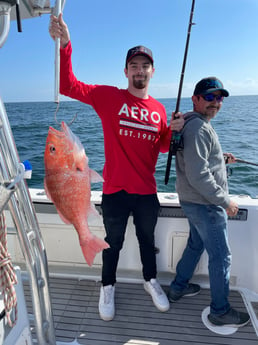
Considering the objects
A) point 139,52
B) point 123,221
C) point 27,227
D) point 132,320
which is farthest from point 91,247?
point 139,52

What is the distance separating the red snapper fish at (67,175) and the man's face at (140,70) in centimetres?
95

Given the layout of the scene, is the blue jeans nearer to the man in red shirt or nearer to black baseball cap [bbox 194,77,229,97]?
the man in red shirt

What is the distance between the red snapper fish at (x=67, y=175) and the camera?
1.52 meters

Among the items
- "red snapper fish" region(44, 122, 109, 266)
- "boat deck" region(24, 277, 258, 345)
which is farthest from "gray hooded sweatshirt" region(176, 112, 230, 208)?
"boat deck" region(24, 277, 258, 345)

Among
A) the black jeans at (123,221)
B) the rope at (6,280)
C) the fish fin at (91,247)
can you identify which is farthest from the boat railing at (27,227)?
the black jeans at (123,221)

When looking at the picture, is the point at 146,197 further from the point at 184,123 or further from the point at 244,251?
the point at 244,251

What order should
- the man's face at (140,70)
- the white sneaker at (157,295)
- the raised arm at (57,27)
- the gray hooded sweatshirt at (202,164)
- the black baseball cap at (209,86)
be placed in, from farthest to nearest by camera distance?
1. the white sneaker at (157,295)
2. the man's face at (140,70)
3. the black baseball cap at (209,86)
4. the gray hooded sweatshirt at (202,164)
5. the raised arm at (57,27)

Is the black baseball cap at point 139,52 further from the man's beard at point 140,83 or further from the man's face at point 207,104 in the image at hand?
the man's face at point 207,104

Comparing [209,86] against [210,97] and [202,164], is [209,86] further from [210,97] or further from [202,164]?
[202,164]

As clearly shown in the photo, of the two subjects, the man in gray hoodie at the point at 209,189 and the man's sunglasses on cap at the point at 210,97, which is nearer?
the man in gray hoodie at the point at 209,189

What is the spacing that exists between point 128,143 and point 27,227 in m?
1.10

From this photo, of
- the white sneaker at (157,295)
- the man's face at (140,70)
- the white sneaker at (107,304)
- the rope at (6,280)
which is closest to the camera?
the rope at (6,280)

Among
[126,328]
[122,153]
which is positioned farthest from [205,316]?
[122,153]

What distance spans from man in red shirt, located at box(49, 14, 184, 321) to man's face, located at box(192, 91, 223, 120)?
316 millimetres
